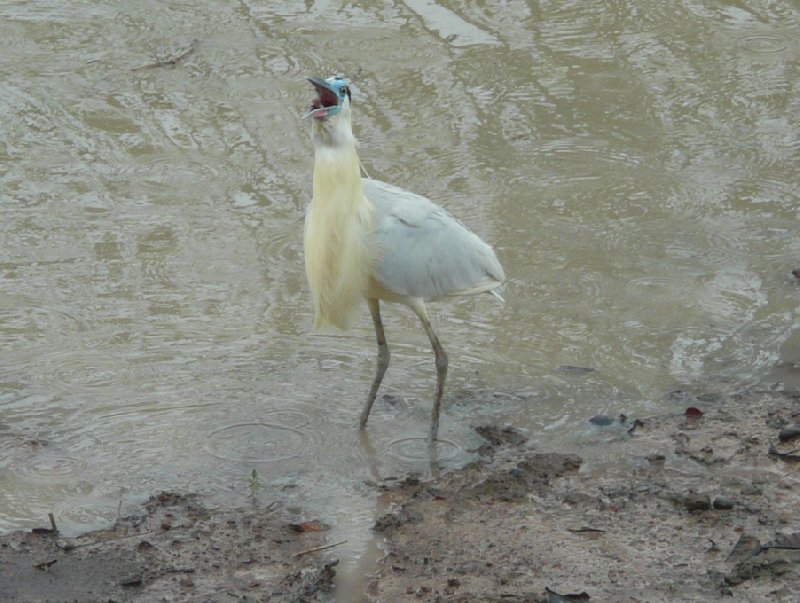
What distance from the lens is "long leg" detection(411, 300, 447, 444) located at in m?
6.37

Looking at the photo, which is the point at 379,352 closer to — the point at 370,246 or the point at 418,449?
the point at 418,449

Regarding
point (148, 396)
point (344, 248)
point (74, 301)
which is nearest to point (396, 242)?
point (344, 248)

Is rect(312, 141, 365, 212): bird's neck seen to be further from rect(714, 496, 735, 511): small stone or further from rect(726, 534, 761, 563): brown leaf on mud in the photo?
rect(726, 534, 761, 563): brown leaf on mud

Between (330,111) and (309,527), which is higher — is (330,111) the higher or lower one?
the higher one

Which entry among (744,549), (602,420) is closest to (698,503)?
(744,549)

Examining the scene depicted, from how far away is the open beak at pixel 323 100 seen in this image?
5.69 metres

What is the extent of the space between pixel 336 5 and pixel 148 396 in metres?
5.62

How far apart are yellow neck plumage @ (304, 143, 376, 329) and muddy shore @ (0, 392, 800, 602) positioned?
35.5 inches

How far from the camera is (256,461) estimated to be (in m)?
6.14

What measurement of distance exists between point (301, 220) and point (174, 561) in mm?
3642

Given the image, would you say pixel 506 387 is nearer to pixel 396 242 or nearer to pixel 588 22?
pixel 396 242

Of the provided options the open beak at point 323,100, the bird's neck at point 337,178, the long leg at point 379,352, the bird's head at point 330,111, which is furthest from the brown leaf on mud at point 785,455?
the open beak at point 323,100

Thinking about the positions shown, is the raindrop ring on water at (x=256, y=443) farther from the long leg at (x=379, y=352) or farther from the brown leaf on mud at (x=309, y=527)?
the brown leaf on mud at (x=309, y=527)

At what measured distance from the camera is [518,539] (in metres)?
5.22
